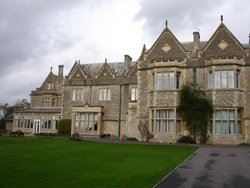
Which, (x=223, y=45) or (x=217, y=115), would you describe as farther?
(x=223, y=45)

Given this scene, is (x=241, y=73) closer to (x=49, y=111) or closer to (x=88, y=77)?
(x=88, y=77)

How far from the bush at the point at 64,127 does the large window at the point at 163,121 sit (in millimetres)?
15627

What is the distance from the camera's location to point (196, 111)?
28.6 m

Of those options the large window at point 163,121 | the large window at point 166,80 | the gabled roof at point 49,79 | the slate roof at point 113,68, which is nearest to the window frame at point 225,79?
the large window at point 166,80

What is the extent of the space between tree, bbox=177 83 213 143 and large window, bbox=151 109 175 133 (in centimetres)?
125

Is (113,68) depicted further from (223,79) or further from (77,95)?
(223,79)

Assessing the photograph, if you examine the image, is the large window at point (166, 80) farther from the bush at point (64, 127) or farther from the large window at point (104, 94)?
the bush at point (64, 127)

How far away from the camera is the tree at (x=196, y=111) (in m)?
28.5

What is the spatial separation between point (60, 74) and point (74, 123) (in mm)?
17891

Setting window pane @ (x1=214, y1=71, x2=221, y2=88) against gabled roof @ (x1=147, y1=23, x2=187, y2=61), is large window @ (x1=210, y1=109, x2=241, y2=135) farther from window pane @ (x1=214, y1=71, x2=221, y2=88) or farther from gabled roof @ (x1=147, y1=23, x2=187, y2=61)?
gabled roof @ (x1=147, y1=23, x2=187, y2=61)

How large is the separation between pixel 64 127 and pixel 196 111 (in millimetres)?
20507

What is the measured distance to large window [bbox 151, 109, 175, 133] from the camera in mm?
29875

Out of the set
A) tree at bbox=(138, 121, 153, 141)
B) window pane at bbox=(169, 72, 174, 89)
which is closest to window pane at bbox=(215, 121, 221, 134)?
window pane at bbox=(169, 72, 174, 89)

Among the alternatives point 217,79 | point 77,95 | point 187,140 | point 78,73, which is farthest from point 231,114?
point 78,73
